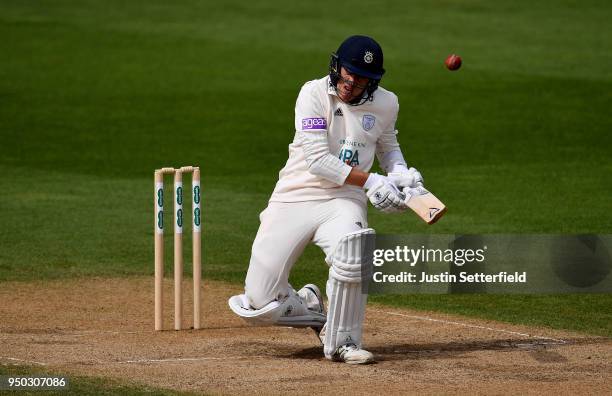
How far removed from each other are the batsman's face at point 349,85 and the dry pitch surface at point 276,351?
5.88 feet

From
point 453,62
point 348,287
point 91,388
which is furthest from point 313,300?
point 91,388

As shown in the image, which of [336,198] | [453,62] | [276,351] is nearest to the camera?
[336,198]

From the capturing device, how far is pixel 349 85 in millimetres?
8672

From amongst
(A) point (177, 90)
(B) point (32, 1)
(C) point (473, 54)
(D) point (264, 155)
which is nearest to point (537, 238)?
(D) point (264, 155)

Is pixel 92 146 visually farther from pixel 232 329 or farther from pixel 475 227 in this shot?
pixel 232 329

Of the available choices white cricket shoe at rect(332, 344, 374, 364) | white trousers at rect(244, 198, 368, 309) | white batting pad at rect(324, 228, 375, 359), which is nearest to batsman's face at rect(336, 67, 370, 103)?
white trousers at rect(244, 198, 368, 309)

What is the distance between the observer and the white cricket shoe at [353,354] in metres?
8.48

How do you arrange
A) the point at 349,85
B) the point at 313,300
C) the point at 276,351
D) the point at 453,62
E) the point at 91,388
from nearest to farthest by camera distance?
the point at 91,388 < the point at 349,85 < the point at 276,351 < the point at 313,300 < the point at 453,62

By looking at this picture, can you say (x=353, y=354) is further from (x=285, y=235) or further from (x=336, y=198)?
(x=336, y=198)

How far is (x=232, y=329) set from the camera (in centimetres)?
988
